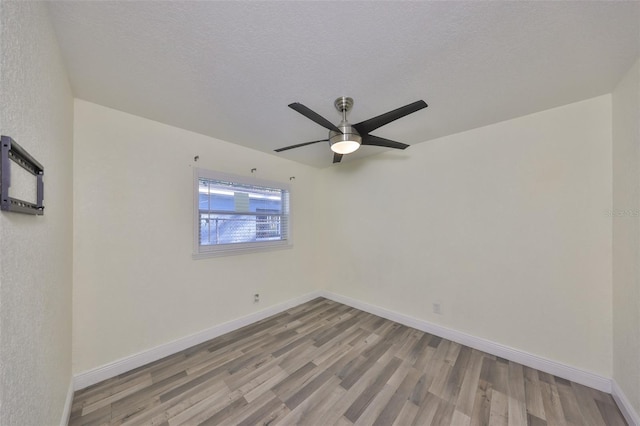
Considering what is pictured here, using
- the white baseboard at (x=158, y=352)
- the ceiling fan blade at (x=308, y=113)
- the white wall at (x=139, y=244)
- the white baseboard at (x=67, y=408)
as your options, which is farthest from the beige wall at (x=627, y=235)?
the white baseboard at (x=67, y=408)

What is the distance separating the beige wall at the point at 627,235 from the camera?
1565 millimetres

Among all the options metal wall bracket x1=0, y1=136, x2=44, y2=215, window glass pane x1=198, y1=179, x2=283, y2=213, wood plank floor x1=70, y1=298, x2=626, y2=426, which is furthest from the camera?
window glass pane x1=198, y1=179, x2=283, y2=213

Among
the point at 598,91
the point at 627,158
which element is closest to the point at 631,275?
the point at 627,158

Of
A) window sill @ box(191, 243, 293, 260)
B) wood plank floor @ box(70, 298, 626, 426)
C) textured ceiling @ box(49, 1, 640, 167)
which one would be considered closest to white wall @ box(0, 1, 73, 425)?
textured ceiling @ box(49, 1, 640, 167)

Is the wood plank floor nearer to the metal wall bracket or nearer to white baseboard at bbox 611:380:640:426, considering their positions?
white baseboard at bbox 611:380:640:426

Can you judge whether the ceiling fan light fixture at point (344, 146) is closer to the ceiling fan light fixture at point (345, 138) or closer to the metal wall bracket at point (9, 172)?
the ceiling fan light fixture at point (345, 138)

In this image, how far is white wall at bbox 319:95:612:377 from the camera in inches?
77.0

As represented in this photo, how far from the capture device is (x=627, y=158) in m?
1.69

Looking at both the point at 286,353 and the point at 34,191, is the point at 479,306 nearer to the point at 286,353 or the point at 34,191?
the point at 286,353

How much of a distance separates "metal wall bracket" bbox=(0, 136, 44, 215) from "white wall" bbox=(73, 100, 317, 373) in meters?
1.19

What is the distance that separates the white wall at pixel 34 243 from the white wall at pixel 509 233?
10.4 feet

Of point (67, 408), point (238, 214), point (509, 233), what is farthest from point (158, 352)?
point (509, 233)

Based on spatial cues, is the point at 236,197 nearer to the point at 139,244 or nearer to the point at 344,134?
the point at 139,244

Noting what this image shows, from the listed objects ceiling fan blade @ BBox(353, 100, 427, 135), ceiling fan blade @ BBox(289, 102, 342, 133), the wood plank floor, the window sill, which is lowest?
the wood plank floor
